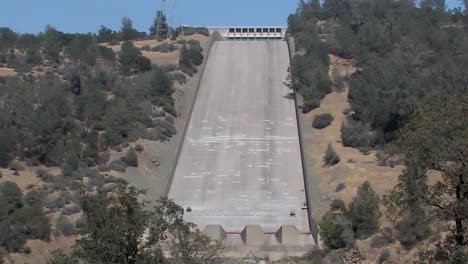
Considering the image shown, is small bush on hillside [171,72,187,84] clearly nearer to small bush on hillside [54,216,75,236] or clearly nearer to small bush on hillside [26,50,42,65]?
small bush on hillside [26,50,42,65]

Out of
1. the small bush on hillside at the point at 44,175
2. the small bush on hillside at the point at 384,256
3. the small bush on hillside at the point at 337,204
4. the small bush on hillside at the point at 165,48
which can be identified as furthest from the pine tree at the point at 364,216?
the small bush on hillside at the point at 165,48

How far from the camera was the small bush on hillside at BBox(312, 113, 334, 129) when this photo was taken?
70.4m

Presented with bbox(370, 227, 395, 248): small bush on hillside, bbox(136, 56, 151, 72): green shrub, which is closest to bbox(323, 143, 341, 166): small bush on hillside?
bbox(370, 227, 395, 248): small bush on hillside

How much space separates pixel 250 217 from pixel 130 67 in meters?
37.3

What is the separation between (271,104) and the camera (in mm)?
79812

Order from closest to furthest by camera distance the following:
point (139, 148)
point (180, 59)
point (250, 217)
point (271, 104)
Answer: point (250, 217) < point (139, 148) < point (271, 104) < point (180, 59)

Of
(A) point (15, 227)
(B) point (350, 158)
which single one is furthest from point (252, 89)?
(A) point (15, 227)

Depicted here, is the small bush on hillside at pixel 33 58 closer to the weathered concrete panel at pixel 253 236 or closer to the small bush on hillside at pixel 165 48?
the small bush on hillside at pixel 165 48

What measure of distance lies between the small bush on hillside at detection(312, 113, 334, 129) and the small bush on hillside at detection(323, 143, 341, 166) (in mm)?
8210

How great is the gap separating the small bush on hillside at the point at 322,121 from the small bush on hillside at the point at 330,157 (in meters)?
8.21

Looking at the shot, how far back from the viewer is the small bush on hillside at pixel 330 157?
60.2 meters

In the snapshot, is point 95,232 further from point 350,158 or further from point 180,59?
point 180,59

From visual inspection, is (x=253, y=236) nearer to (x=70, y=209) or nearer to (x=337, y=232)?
(x=337, y=232)

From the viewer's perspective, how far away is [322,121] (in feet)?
231
